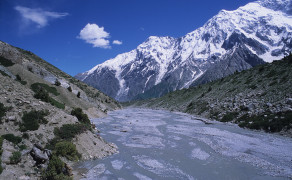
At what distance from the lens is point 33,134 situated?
18734mm

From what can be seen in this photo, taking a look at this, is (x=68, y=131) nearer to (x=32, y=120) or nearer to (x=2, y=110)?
(x=32, y=120)

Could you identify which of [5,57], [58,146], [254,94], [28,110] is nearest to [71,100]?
[5,57]

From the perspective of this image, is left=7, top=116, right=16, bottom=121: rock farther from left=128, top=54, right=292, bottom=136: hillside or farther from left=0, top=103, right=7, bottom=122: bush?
left=128, top=54, right=292, bottom=136: hillside

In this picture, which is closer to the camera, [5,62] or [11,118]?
[11,118]

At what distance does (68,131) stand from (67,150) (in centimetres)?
289

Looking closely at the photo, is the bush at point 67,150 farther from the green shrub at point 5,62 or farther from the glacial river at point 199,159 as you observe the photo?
the green shrub at point 5,62

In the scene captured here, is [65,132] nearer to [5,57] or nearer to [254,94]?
[5,57]

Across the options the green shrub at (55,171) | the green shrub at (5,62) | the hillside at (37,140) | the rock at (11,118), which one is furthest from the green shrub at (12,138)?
the green shrub at (5,62)

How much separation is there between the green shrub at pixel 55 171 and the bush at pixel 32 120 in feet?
16.2

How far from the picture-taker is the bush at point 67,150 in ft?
60.6

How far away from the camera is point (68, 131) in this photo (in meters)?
21.3

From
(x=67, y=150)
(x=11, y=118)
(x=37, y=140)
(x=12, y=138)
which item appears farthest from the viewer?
(x=67, y=150)

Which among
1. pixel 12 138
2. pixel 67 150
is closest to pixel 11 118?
pixel 12 138

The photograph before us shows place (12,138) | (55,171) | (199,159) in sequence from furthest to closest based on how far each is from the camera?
(199,159) < (12,138) < (55,171)
